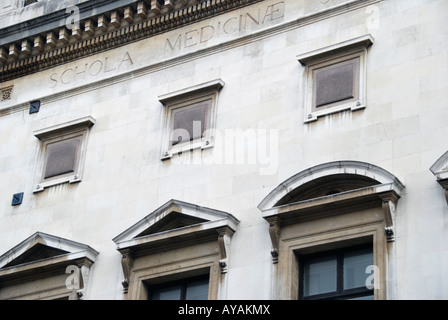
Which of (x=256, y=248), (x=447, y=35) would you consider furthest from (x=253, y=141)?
(x=447, y=35)

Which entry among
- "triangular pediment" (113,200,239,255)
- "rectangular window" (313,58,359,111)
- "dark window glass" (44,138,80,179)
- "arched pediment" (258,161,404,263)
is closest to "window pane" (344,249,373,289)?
"arched pediment" (258,161,404,263)

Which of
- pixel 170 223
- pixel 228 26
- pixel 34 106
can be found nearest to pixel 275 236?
pixel 170 223

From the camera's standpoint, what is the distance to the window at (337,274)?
22891mm

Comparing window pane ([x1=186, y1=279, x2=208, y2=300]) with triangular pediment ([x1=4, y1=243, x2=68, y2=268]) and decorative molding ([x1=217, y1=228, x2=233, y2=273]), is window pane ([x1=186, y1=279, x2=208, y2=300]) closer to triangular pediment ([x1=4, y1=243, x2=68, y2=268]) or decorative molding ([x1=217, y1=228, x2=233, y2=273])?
decorative molding ([x1=217, y1=228, x2=233, y2=273])

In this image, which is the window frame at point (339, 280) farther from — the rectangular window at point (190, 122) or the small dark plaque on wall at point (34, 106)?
the small dark plaque on wall at point (34, 106)

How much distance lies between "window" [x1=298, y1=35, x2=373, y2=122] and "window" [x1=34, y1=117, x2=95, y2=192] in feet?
19.6

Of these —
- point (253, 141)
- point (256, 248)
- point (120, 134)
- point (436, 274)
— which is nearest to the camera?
point (436, 274)

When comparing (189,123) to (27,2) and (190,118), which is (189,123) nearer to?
(190,118)

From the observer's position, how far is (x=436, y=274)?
21562mm

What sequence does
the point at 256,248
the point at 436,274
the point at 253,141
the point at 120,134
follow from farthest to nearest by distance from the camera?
the point at 120,134, the point at 253,141, the point at 256,248, the point at 436,274

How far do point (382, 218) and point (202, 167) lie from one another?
486 centimetres

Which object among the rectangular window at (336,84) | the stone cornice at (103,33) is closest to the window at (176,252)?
the rectangular window at (336,84)

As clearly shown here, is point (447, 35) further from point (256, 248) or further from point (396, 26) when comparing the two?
point (256, 248)
